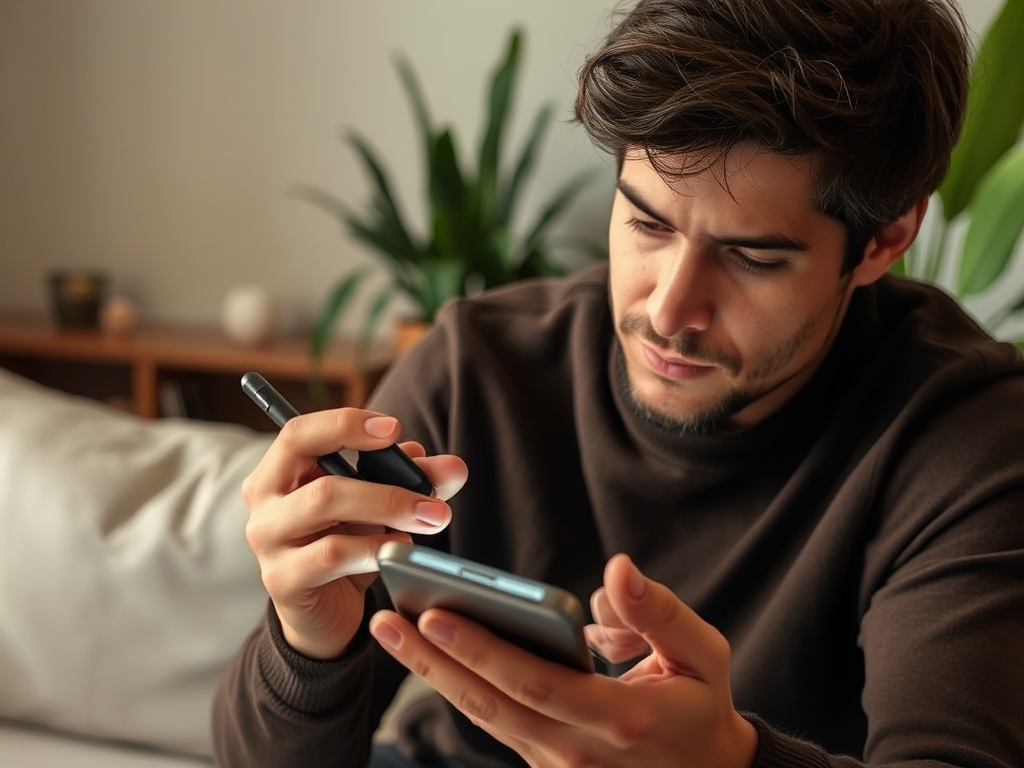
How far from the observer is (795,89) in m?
0.94

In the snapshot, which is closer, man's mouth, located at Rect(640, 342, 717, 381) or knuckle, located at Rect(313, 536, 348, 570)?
knuckle, located at Rect(313, 536, 348, 570)

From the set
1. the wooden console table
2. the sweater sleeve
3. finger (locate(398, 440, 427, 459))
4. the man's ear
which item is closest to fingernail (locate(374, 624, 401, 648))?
finger (locate(398, 440, 427, 459))

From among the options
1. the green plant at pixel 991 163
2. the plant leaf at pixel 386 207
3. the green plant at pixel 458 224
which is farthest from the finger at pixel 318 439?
the plant leaf at pixel 386 207

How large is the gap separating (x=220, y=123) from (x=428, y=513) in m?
2.37

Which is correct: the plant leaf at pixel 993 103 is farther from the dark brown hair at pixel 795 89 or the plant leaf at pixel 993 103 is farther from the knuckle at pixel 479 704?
the knuckle at pixel 479 704

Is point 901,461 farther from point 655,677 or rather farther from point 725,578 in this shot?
point 655,677

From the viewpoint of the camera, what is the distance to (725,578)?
113 cm

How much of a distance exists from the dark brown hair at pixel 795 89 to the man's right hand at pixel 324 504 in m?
0.36

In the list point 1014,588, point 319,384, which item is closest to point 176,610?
point 1014,588

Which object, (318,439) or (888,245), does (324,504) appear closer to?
(318,439)

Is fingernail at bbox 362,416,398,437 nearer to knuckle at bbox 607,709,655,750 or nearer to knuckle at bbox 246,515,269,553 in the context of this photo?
knuckle at bbox 246,515,269,553

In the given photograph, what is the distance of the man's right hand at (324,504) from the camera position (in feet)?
2.54

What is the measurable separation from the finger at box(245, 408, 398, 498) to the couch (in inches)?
21.0

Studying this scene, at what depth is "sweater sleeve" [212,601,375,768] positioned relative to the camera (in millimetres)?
983
